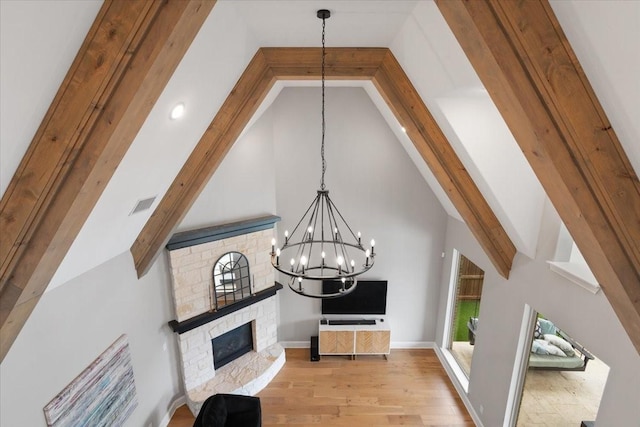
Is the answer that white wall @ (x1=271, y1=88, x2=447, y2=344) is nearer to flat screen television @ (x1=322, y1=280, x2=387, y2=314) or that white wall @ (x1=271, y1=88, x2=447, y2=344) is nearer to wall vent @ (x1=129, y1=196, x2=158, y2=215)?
flat screen television @ (x1=322, y1=280, x2=387, y2=314)

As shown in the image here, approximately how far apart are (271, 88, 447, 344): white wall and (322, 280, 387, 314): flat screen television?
0.17m

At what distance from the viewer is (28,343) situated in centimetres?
248

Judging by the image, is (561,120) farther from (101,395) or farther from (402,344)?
(402,344)

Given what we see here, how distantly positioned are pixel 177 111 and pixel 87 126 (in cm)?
85

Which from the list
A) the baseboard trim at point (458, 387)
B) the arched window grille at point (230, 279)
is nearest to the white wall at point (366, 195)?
the baseboard trim at point (458, 387)

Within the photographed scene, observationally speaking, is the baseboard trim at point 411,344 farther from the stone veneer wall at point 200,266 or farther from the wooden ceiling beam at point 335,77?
the wooden ceiling beam at point 335,77

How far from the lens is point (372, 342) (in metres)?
5.96

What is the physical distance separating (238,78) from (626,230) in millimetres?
3151

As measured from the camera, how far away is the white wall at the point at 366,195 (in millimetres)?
5488

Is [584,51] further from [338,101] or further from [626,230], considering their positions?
[338,101]

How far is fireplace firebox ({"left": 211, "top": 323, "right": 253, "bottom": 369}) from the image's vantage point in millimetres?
5434

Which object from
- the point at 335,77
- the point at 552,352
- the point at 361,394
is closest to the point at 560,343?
the point at 552,352

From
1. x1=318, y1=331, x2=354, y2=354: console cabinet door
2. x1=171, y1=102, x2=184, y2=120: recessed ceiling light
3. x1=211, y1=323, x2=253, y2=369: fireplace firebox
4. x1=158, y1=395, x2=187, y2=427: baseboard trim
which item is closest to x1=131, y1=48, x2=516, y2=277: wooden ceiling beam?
x1=171, y1=102, x2=184, y2=120: recessed ceiling light

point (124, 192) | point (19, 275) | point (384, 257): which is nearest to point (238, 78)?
point (124, 192)
